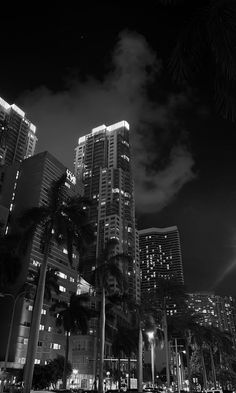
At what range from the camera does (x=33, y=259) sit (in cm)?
12338

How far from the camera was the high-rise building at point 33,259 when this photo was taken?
11319 centimetres

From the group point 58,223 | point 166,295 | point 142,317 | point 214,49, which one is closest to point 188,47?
point 214,49

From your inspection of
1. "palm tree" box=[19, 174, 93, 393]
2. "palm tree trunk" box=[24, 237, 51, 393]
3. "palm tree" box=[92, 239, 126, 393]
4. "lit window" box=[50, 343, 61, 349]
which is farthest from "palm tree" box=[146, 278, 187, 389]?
"lit window" box=[50, 343, 61, 349]

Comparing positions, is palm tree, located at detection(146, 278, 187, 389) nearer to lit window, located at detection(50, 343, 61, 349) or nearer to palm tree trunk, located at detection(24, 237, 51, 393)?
palm tree trunk, located at detection(24, 237, 51, 393)

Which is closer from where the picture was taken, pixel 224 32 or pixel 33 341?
pixel 224 32

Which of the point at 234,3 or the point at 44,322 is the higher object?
the point at 44,322

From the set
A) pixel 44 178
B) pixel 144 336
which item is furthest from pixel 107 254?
pixel 44 178

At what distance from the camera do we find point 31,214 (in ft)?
93.6

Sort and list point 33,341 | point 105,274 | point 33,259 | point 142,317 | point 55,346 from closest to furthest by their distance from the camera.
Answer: point 33,341
point 105,274
point 142,317
point 55,346
point 33,259

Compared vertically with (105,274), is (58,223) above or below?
below

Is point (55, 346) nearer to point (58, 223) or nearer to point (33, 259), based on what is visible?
point (33, 259)

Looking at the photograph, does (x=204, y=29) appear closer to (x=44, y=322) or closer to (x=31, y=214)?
(x=31, y=214)

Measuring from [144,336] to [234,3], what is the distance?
74.2 m

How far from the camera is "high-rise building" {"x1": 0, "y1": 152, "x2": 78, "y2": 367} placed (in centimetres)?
11319
